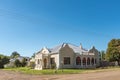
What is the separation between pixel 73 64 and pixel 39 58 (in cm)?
833

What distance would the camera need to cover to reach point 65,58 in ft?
159

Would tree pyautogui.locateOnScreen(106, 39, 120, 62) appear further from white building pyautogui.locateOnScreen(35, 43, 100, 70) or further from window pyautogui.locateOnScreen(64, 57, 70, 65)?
window pyautogui.locateOnScreen(64, 57, 70, 65)

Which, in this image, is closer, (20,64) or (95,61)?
(95,61)

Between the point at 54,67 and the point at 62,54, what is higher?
the point at 62,54

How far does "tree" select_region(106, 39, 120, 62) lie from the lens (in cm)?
5506

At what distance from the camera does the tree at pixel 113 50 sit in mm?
55062

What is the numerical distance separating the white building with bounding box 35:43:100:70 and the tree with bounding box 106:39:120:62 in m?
5.21

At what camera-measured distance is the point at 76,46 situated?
185 feet

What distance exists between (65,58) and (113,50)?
47.6 ft

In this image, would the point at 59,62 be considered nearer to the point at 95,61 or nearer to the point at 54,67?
the point at 54,67

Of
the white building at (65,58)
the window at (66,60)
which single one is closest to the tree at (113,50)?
the white building at (65,58)

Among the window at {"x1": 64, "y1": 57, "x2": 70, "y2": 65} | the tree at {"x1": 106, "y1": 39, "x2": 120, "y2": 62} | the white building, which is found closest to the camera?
the white building

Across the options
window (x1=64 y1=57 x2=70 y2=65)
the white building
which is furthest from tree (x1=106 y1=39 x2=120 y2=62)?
window (x1=64 y1=57 x2=70 y2=65)

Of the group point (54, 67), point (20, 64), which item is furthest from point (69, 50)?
point (20, 64)
